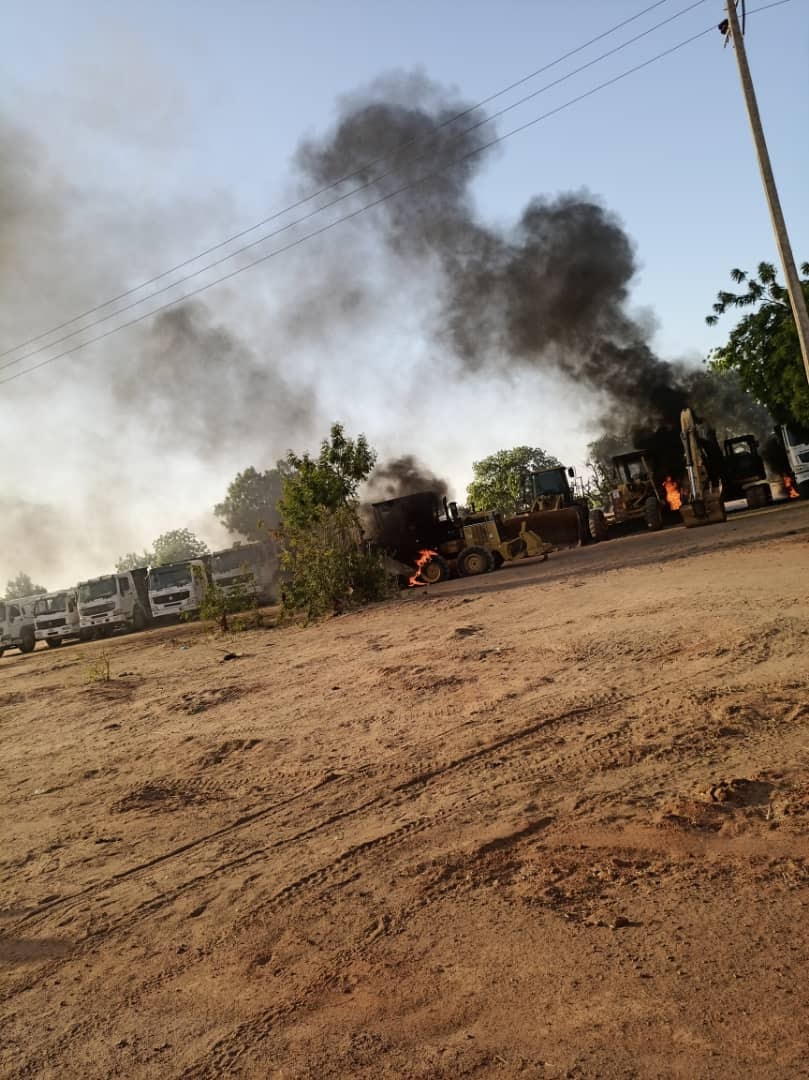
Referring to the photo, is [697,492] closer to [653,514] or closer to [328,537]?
[653,514]

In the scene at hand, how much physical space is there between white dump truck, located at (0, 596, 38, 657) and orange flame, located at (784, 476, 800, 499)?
26869 mm

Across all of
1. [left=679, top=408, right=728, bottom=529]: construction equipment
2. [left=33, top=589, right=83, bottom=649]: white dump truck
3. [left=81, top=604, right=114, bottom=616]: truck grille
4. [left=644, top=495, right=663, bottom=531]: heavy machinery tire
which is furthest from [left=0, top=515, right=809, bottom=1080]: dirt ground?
[left=33, top=589, right=83, bottom=649]: white dump truck

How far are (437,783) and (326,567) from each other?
44.0 ft

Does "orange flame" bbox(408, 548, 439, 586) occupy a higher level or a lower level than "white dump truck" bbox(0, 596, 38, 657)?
lower

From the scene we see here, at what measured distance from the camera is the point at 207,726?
26.4 ft

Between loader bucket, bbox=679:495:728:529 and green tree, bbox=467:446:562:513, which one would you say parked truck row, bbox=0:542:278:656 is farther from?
green tree, bbox=467:446:562:513

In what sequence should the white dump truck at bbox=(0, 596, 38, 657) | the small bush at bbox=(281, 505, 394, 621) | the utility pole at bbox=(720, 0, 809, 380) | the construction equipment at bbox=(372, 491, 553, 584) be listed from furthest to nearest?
the white dump truck at bbox=(0, 596, 38, 657)
the construction equipment at bbox=(372, 491, 553, 584)
the small bush at bbox=(281, 505, 394, 621)
the utility pole at bbox=(720, 0, 809, 380)

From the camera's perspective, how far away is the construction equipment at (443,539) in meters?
23.2

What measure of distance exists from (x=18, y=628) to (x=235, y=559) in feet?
28.2

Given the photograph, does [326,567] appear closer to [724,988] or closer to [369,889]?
[369,889]

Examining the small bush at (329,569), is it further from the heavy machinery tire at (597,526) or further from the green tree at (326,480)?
the heavy machinery tire at (597,526)

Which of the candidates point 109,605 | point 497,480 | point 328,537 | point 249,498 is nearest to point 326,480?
point 328,537

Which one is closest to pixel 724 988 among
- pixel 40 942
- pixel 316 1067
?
pixel 316 1067

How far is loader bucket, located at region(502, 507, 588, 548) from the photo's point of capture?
2438cm
